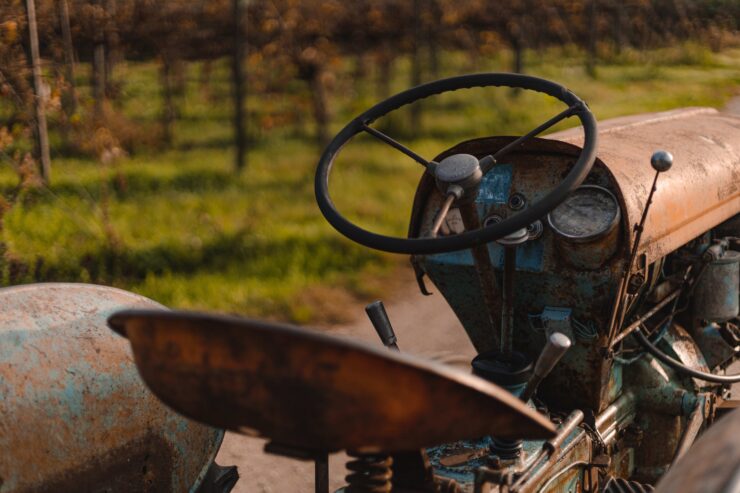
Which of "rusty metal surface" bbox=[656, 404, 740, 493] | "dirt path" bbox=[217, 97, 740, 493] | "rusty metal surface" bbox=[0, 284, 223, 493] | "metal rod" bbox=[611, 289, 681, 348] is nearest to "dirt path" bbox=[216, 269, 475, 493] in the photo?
"dirt path" bbox=[217, 97, 740, 493]

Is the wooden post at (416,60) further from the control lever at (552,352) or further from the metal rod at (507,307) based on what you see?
the control lever at (552,352)

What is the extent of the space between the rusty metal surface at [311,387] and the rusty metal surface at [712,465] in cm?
25

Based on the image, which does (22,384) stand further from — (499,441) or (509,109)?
(509,109)

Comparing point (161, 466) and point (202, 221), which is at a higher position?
point (161, 466)

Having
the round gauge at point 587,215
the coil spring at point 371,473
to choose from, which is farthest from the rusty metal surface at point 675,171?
the coil spring at point 371,473

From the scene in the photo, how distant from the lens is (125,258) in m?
6.29

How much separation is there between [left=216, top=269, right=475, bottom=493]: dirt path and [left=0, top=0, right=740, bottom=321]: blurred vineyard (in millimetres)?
308

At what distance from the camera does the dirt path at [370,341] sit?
3.72 m

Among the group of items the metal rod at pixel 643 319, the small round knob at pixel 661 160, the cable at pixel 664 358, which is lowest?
the cable at pixel 664 358

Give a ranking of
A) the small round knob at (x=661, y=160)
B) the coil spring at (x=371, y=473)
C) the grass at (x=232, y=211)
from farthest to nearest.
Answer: the grass at (x=232, y=211) → the small round knob at (x=661, y=160) → the coil spring at (x=371, y=473)

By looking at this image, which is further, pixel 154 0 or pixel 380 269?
pixel 154 0

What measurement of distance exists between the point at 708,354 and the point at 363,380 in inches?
97.7

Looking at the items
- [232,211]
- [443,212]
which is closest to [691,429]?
[443,212]

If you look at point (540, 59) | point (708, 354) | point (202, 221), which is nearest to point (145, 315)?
point (708, 354)
